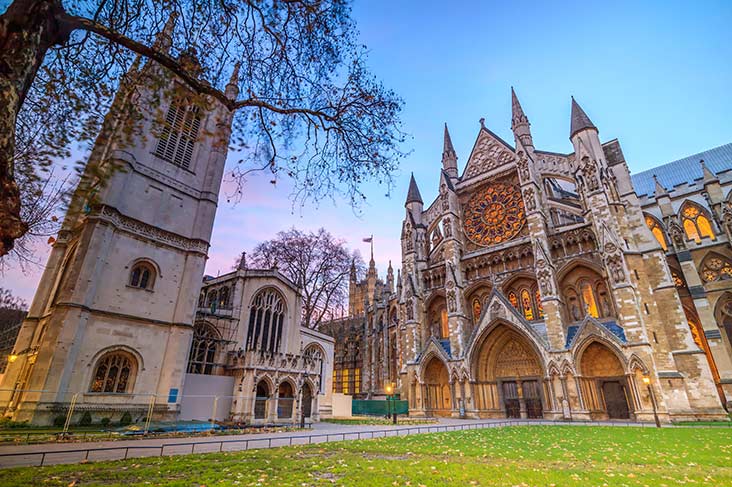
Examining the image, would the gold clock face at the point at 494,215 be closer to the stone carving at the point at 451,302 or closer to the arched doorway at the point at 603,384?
the stone carving at the point at 451,302

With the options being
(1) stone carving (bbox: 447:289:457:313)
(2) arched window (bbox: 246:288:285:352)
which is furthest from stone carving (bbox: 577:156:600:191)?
(2) arched window (bbox: 246:288:285:352)

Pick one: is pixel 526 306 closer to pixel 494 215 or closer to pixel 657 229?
pixel 494 215

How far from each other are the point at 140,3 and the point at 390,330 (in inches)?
1422

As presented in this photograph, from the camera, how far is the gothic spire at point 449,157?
35594 mm

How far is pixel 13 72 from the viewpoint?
3.64 m

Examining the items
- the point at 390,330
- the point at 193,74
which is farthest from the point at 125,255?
the point at 390,330

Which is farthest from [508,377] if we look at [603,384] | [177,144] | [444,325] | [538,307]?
[177,144]

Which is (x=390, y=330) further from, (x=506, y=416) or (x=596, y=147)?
(x=596, y=147)

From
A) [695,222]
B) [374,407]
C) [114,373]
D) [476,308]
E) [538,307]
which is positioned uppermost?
[695,222]

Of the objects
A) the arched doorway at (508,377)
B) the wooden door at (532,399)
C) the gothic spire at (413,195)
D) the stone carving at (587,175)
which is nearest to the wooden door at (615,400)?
the arched doorway at (508,377)

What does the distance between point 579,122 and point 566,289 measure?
13.2m

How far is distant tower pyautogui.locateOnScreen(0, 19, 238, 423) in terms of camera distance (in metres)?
14.1

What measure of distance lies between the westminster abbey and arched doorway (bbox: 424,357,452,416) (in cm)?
10

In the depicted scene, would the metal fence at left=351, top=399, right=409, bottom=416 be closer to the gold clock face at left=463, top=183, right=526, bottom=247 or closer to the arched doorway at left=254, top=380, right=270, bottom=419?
the arched doorway at left=254, top=380, right=270, bottom=419
